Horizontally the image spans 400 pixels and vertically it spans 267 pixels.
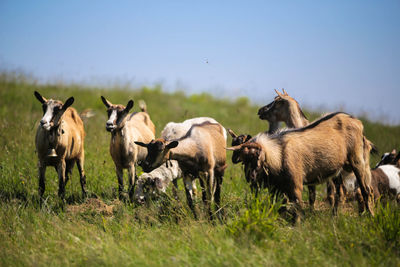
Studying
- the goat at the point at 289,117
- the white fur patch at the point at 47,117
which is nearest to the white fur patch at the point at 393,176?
the goat at the point at 289,117

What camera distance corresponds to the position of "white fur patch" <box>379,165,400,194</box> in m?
7.70

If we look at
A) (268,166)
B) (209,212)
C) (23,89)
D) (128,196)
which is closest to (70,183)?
(128,196)

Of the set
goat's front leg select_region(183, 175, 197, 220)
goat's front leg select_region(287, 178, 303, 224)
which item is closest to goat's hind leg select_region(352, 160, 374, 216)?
goat's front leg select_region(287, 178, 303, 224)

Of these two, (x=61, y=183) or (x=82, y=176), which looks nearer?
(x=61, y=183)

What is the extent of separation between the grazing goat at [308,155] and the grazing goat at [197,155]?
91 centimetres

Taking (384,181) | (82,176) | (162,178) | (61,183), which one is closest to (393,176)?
(384,181)

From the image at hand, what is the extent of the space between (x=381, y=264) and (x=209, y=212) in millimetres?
2614

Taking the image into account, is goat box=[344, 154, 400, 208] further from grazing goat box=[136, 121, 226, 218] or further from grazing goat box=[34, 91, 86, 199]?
grazing goat box=[34, 91, 86, 199]

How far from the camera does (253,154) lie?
5.00 m

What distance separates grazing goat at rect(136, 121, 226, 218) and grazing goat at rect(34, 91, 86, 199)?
2029 millimetres

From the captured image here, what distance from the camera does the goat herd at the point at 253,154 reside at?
5297mm

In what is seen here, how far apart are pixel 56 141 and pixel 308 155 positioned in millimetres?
4496

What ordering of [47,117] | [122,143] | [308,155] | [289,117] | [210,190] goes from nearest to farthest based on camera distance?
[308,155], [210,190], [47,117], [289,117], [122,143]

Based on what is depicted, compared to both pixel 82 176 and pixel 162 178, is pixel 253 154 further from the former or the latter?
pixel 82 176
